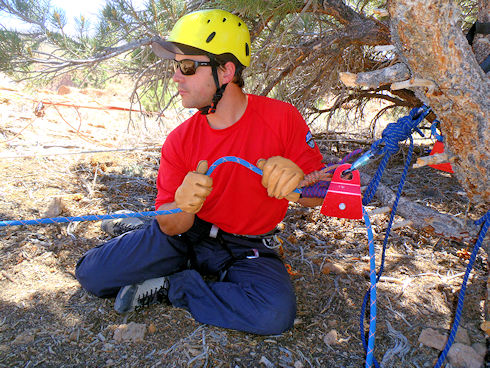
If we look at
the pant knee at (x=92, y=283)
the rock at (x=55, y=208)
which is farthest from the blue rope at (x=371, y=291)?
the rock at (x=55, y=208)

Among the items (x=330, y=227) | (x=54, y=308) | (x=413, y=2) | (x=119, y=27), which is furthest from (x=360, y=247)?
(x=119, y=27)

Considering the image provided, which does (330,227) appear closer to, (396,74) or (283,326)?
(283,326)

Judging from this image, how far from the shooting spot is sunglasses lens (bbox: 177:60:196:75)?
2.16 m

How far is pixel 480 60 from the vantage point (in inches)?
65.7

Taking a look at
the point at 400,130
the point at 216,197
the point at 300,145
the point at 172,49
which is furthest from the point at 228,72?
the point at 400,130

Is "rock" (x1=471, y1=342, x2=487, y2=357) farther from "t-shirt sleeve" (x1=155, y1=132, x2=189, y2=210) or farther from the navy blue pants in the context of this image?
"t-shirt sleeve" (x1=155, y1=132, x2=189, y2=210)

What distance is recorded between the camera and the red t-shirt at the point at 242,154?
2.18 metres

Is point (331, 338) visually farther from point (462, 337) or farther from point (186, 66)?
point (186, 66)

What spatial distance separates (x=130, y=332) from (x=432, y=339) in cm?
150

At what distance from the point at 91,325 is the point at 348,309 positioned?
141 centimetres

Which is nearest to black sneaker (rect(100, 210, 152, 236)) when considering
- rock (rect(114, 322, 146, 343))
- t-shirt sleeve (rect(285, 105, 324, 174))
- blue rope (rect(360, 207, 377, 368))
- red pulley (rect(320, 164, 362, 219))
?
rock (rect(114, 322, 146, 343))

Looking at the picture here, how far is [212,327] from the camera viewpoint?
1.96 m

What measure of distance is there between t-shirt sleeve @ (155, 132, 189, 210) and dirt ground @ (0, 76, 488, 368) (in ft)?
2.11

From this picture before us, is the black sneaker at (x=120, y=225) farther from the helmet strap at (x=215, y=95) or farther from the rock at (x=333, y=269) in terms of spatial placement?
the rock at (x=333, y=269)
